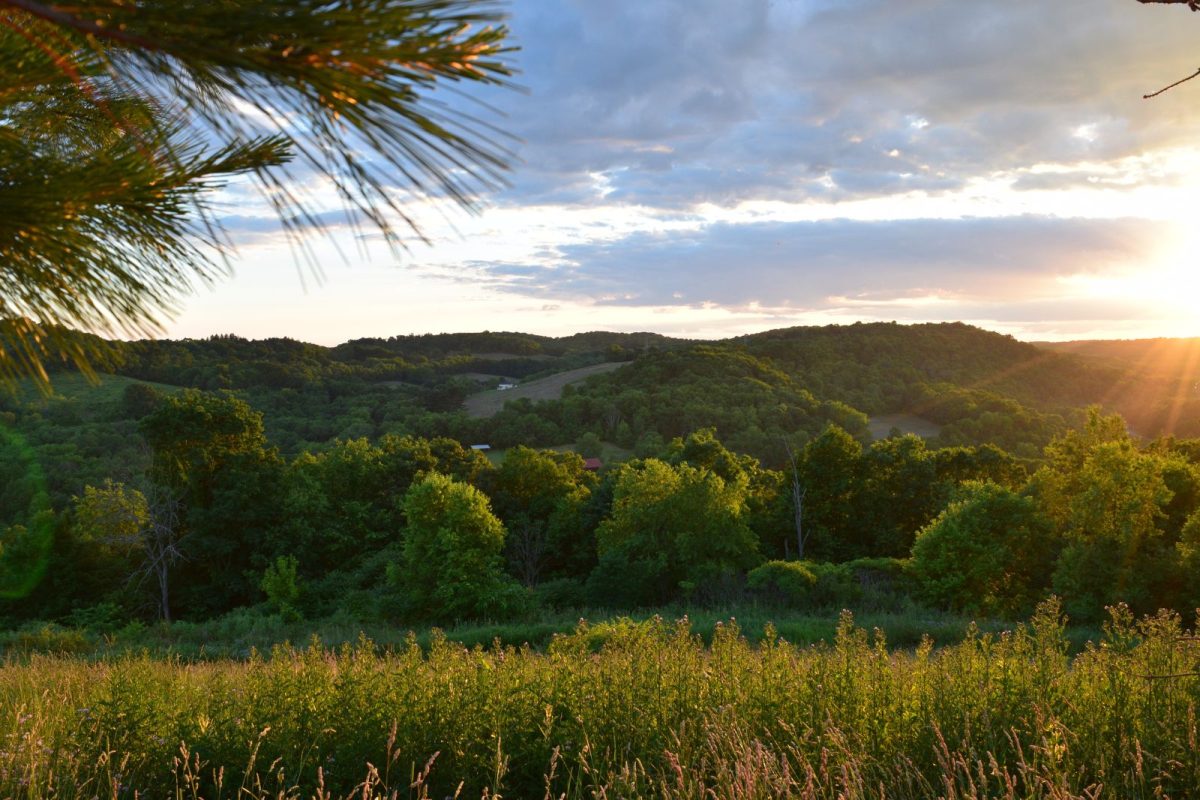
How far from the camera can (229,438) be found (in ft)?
109

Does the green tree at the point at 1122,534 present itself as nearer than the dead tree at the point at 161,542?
Yes

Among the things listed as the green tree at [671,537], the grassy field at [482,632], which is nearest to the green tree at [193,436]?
the grassy field at [482,632]

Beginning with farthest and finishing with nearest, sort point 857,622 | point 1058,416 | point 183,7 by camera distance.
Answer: point 1058,416 < point 857,622 < point 183,7

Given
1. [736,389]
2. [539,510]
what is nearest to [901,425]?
[736,389]

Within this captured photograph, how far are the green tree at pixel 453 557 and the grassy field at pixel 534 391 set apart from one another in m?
41.0

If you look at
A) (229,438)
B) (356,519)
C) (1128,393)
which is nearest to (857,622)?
(356,519)

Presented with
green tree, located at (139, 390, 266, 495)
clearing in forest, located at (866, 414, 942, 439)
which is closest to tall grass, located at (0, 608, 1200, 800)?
green tree, located at (139, 390, 266, 495)

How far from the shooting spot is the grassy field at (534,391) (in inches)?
2825

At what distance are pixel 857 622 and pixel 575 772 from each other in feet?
46.8

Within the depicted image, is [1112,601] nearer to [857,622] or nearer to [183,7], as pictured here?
[857,622]

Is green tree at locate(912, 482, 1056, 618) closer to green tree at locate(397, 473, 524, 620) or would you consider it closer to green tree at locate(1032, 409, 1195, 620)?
green tree at locate(1032, 409, 1195, 620)

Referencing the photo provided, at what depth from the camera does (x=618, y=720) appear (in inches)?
187

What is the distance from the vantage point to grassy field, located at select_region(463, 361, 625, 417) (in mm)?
71750

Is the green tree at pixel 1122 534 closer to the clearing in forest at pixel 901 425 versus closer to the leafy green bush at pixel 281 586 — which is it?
the leafy green bush at pixel 281 586
